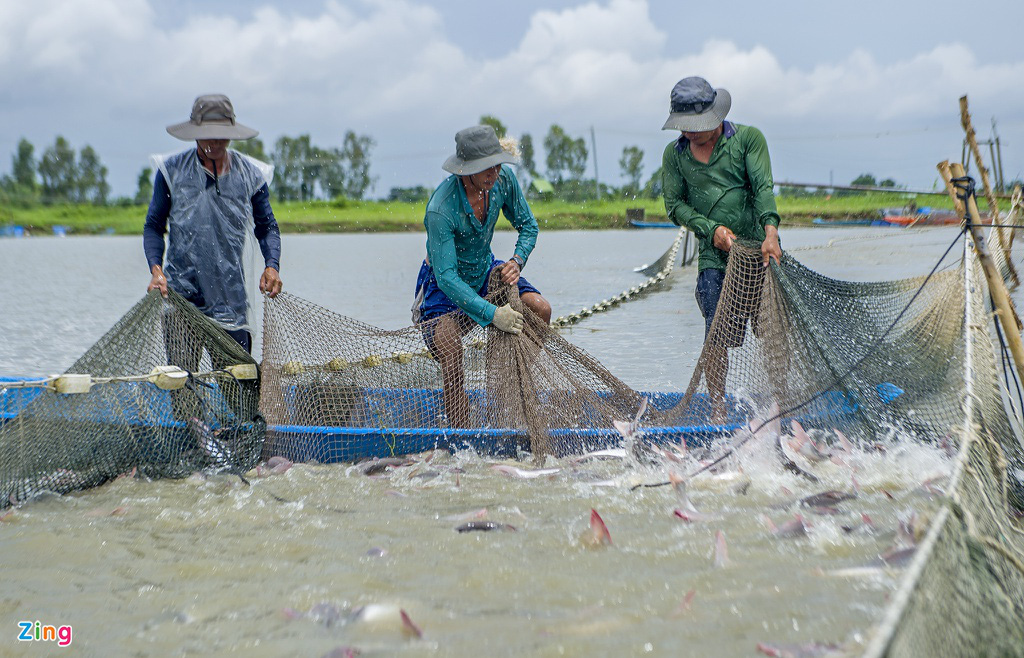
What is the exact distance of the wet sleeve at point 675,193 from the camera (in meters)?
5.01

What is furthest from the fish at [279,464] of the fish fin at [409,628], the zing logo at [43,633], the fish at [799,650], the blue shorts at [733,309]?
the fish at [799,650]

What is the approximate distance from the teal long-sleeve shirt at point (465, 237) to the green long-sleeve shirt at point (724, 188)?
883 millimetres

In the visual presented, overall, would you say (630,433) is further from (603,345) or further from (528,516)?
(603,345)

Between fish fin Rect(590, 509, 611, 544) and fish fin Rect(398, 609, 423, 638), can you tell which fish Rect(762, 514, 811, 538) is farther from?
fish fin Rect(398, 609, 423, 638)

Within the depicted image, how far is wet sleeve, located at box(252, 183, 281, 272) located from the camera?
513cm

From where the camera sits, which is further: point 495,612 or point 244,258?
point 244,258

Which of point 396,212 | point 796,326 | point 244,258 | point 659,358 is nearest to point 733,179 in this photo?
point 796,326

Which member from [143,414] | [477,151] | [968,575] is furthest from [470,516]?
[968,575]

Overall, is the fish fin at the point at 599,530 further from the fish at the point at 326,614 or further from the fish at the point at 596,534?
the fish at the point at 326,614

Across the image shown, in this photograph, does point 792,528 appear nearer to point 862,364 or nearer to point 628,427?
point 628,427

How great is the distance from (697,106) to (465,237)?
1386 mm

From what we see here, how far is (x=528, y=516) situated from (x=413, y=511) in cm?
54

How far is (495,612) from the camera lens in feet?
9.43

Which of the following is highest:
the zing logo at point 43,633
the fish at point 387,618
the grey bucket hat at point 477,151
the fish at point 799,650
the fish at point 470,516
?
the grey bucket hat at point 477,151
